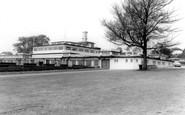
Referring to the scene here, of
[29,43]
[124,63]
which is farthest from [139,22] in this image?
[29,43]

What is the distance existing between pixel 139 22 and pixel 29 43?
67.6 meters

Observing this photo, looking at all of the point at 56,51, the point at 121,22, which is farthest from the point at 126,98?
the point at 56,51

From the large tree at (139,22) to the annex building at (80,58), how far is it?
44.5 feet

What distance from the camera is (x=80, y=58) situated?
57.0 metres

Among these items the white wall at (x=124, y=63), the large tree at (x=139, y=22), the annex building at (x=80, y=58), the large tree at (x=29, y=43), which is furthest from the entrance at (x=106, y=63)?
the large tree at (x=29, y=43)

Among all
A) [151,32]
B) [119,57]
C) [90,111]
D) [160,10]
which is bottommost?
[90,111]

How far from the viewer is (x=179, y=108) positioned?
7285 millimetres

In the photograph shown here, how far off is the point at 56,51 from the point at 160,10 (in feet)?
114

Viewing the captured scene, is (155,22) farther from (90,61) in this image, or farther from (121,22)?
(90,61)

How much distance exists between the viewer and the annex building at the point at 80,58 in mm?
51369

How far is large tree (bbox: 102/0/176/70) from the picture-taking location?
115ft

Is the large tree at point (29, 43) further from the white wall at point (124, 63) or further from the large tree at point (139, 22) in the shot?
the large tree at point (139, 22)

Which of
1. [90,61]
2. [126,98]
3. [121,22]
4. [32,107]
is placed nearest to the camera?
[32,107]

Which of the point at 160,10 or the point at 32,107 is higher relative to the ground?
the point at 160,10
